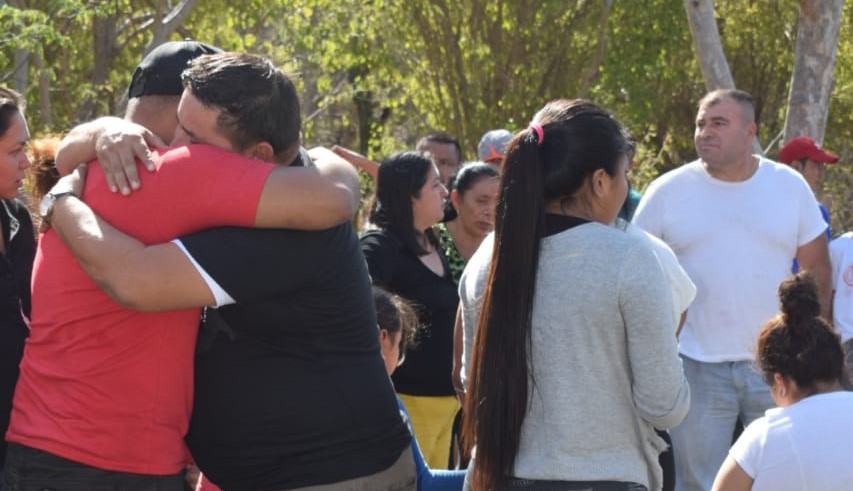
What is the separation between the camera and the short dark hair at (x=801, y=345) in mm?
4230

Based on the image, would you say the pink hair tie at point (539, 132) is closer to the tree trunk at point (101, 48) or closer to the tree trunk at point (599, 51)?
the tree trunk at point (599, 51)

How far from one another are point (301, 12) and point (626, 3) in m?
Answer: 4.38

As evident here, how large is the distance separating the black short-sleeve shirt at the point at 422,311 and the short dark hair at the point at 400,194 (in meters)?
0.12

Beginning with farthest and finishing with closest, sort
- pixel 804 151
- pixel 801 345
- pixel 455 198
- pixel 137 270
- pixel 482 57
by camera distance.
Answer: pixel 482 57 → pixel 804 151 → pixel 455 198 → pixel 801 345 → pixel 137 270

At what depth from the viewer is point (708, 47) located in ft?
35.6

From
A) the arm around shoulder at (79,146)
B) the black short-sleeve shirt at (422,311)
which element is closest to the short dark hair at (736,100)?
the black short-sleeve shirt at (422,311)

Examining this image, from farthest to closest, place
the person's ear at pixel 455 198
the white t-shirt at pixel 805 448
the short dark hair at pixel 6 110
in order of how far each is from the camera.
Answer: the person's ear at pixel 455 198
the white t-shirt at pixel 805 448
the short dark hair at pixel 6 110

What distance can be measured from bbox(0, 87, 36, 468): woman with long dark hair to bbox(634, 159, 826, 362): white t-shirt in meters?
3.68

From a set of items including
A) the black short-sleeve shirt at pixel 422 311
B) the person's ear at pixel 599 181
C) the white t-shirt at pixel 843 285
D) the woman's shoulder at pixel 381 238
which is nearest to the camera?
the person's ear at pixel 599 181

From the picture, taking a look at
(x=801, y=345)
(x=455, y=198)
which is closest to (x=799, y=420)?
(x=801, y=345)

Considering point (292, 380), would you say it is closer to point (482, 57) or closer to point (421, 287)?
point (421, 287)

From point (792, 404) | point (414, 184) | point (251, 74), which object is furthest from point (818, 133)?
point (251, 74)

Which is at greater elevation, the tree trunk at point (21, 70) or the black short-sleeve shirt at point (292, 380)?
the black short-sleeve shirt at point (292, 380)

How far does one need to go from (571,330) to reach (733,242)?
10.9ft
